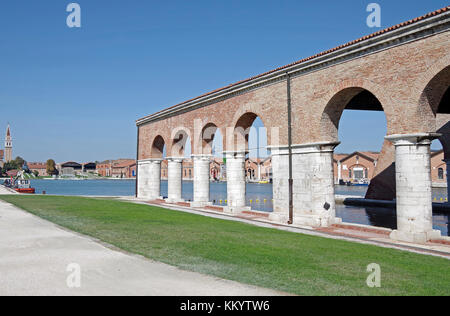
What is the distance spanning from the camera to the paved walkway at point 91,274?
5.71 metres

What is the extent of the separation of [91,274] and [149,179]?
931 inches

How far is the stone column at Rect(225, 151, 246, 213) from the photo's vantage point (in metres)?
20.4

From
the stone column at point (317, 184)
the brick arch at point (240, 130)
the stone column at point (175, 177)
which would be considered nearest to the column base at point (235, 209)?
the brick arch at point (240, 130)

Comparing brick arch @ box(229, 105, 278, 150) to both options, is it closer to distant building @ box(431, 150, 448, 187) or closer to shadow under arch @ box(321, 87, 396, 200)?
shadow under arch @ box(321, 87, 396, 200)

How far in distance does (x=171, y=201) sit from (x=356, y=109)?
44.3 ft

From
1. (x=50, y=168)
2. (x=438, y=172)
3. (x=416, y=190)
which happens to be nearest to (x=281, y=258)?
(x=416, y=190)

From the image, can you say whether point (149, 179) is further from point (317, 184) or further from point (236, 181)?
point (317, 184)

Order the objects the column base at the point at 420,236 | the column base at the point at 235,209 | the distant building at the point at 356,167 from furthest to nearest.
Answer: the distant building at the point at 356,167, the column base at the point at 235,209, the column base at the point at 420,236

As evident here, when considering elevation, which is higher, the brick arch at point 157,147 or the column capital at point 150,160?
the brick arch at point 157,147

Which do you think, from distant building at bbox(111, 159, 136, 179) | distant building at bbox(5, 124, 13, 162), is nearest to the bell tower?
distant building at bbox(5, 124, 13, 162)

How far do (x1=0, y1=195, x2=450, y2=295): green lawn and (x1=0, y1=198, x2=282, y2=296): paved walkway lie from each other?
55cm

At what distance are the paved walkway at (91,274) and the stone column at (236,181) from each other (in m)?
11.3

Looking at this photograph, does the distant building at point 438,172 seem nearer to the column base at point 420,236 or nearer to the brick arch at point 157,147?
the brick arch at point 157,147
